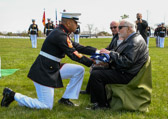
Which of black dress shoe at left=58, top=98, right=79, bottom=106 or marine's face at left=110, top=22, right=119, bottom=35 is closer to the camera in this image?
black dress shoe at left=58, top=98, right=79, bottom=106

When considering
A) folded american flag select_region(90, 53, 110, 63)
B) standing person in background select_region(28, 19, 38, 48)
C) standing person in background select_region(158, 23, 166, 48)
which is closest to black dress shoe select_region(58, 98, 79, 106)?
folded american flag select_region(90, 53, 110, 63)

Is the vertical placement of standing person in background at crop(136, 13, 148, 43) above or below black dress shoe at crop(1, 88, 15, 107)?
above

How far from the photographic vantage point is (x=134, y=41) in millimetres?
3879

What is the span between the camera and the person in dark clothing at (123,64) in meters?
3.84

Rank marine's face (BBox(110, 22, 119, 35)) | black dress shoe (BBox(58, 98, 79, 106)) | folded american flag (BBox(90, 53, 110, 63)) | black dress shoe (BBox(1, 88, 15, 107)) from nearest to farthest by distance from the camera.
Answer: folded american flag (BBox(90, 53, 110, 63))
black dress shoe (BBox(1, 88, 15, 107))
black dress shoe (BBox(58, 98, 79, 106))
marine's face (BBox(110, 22, 119, 35))

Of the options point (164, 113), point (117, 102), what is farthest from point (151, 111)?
point (117, 102)

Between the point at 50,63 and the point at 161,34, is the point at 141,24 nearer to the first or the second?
the point at 50,63

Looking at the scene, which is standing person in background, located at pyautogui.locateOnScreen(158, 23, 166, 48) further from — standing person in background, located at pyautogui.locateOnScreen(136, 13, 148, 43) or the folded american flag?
the folded american flag

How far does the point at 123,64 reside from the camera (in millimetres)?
3832

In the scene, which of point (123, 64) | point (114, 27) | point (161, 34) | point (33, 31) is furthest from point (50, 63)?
point (161, 34)

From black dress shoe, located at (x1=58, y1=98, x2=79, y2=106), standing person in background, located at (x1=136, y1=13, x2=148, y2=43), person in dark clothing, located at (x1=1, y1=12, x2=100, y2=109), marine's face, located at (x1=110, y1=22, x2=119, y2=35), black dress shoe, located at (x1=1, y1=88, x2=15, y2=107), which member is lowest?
black dress shoe, located at (x1=58, y1=98, x2=79, y2=106)

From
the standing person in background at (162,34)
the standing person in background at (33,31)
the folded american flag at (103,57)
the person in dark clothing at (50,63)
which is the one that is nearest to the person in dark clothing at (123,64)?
the folded american flag at (103,57)

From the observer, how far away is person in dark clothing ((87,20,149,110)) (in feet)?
12.6

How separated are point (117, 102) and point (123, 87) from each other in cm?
29
